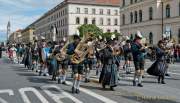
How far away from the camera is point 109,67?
43.8ft

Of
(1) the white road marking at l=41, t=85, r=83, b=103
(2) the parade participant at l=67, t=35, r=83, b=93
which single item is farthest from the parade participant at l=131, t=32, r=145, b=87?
(1) the white road marking at l=41, t=85, r=83, b=103

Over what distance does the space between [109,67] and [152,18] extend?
57.6 metres

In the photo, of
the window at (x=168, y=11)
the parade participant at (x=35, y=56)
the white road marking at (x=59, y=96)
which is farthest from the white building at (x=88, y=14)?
the white road marking at (x=59, y=96)

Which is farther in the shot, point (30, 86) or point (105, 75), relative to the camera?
point (30, 86)

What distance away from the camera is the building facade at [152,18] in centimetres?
6341

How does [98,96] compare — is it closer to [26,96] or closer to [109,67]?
[109,67]

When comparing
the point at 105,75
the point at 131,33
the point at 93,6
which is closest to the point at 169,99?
the point at 105,75

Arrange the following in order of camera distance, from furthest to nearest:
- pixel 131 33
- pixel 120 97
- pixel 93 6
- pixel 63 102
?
pixel 93 6, pixel 131 33, pixel 120 97, pixel 63 102

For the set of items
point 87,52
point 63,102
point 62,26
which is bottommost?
point 63,102

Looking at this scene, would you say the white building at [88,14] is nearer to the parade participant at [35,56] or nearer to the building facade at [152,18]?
the building facade at [152,18]

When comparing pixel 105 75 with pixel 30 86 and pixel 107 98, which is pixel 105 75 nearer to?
pixel 107 98

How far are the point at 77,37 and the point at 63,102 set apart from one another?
9.07ft

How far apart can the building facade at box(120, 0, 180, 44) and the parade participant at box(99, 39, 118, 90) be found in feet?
147

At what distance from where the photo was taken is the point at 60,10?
124 m
